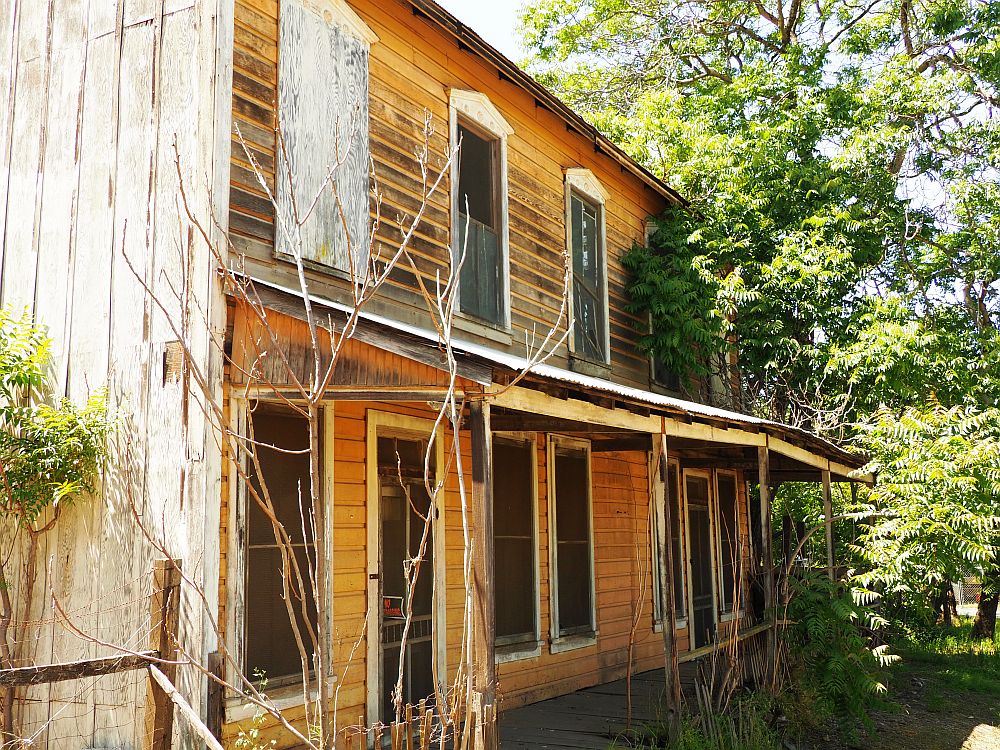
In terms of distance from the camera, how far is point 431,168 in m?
8.34

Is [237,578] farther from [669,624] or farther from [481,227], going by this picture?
[481,227]

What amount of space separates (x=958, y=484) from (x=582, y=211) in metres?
5.32

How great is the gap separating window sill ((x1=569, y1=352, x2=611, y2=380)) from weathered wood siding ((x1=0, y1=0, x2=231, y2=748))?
17.7 feet

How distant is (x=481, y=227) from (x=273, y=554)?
4.10 meters

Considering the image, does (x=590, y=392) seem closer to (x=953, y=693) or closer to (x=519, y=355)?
(x=519, y=355)

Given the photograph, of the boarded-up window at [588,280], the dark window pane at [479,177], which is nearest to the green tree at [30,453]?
the dark window pane at [479,177]

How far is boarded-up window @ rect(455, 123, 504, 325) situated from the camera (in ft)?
29.5

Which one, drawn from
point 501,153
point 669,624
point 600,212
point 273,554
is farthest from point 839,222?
point 273,554

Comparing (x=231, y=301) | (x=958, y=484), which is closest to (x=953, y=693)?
(x=958, y=484)

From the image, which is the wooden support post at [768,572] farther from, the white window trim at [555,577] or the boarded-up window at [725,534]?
the boarded-up window at [725,534]

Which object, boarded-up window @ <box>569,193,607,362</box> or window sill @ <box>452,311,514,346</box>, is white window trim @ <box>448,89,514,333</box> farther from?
boarded-up window @ <box>569,193,607,362</box>

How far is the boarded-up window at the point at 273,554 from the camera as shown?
6.11 metres

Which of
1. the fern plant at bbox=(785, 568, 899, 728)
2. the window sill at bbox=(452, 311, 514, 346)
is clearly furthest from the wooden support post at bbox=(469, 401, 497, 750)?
the fern plant at bbox=(785, 568, 899, 728)

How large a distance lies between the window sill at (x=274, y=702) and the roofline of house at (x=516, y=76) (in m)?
5.37
